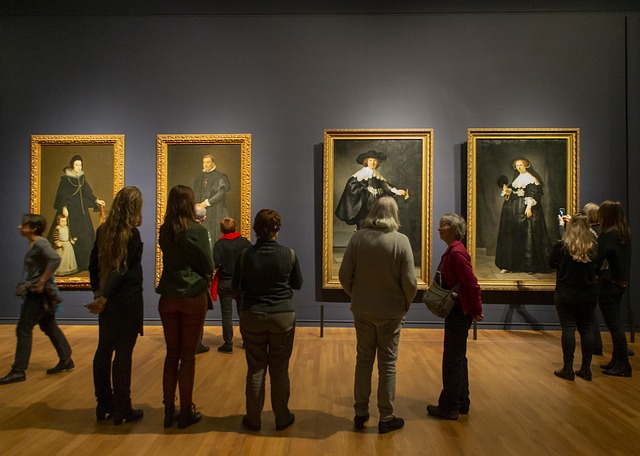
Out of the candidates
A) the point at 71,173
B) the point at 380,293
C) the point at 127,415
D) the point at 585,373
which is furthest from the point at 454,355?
the point at 71,173

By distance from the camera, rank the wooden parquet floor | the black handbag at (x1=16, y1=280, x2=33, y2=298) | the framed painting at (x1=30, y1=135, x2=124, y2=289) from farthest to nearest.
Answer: the framed painting at (x1=30, y1=135, x2=124, y2=289) → the black handbag at (x1=16, y1=280, x2=33, y2=298) → the wooden parquet floor

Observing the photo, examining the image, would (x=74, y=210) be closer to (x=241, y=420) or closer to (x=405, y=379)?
(x=241, y=420)

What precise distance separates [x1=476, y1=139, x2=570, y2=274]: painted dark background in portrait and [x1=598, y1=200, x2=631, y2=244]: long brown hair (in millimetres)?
2086

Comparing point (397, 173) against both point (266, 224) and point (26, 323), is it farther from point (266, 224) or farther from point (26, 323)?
point (26, 323)

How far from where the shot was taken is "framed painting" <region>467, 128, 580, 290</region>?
24.2 ft

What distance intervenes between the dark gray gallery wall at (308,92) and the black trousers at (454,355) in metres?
3.77

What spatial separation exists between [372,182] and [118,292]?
4.86 metres

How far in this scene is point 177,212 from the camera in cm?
356

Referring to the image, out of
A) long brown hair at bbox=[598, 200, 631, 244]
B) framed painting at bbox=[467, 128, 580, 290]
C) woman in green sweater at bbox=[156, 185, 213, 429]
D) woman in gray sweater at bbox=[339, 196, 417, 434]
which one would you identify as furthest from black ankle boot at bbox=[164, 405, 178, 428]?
framed painting at bbox=[467, 128, 580, 290]

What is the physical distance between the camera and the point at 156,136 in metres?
7.81

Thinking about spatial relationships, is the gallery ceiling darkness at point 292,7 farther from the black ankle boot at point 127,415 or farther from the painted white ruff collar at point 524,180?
the black ankle boot at point 127,415

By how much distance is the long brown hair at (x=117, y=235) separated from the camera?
3576 millimetres

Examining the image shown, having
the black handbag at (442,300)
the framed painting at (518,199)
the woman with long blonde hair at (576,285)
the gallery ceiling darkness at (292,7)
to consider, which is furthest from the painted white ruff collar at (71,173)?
the woman with long blonde hair at (576,285)

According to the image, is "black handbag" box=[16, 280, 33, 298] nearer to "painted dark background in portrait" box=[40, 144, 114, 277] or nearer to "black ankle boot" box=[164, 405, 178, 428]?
"black ankle boot" box=[164, 405, 178, 428]
